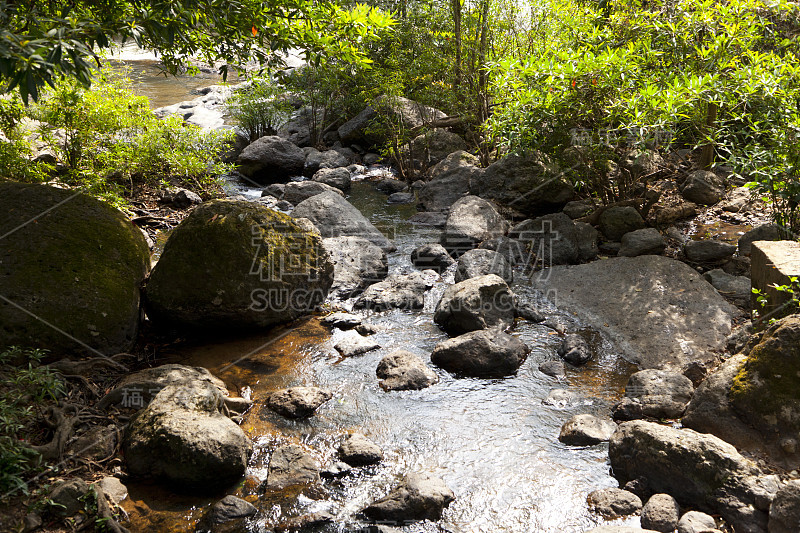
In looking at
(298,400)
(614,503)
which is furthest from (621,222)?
(298,400)

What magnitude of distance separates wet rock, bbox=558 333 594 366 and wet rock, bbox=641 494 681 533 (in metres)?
2.30

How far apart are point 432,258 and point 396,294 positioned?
1.54m

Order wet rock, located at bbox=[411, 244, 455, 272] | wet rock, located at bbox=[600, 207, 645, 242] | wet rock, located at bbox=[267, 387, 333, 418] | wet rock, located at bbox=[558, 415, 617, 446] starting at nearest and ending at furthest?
wet rock, located at bbox=[558, 415, 617, 446], wet rock, located at bbox=[267, 387, 333, 418], wet rock, located at bbox=[600, 207, 645, 242], wet rock, located at bbox=[411, 244, 455, 272]

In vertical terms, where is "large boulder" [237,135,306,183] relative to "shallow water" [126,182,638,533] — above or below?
above

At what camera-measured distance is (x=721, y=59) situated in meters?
7.51

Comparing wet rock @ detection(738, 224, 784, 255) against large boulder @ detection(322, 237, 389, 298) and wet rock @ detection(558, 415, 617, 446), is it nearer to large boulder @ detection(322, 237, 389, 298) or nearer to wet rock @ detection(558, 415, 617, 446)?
wet rock @ detection(558, 415, 617, 446)

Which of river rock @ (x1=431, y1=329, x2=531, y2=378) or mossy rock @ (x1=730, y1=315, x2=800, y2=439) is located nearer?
mossy rock @ (x1=730, y1=315, x2=800, y2=439)

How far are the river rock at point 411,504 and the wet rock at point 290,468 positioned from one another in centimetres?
67

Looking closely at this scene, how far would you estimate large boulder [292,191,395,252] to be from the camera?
10.1m

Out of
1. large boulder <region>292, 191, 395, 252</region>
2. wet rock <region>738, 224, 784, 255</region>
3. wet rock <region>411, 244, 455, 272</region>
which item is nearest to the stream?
wet rock <region>411, 244, 455, 272</region>

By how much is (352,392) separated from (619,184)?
20.8 ft

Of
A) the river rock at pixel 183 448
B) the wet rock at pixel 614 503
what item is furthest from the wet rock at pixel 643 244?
the river rock at pixel 183 448

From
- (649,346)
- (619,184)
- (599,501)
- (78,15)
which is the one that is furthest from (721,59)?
(78,15)

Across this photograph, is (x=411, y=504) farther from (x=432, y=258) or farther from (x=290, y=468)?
(x=432, y=258)
